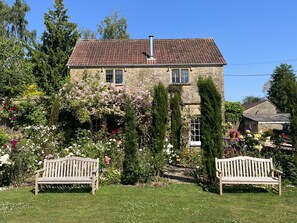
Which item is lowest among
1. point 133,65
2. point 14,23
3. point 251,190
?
point 251,190

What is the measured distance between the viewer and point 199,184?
9117mm

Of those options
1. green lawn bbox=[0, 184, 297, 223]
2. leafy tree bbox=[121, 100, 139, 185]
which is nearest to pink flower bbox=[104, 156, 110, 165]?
leafy tree bbox=[121, 100, 139, 185]

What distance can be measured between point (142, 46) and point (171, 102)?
26.0 feet

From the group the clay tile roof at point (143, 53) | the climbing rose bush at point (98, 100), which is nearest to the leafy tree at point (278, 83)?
the clay tile roof at point (143, 53)

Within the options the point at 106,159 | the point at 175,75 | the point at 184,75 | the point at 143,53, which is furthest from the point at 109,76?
the point at 106,159

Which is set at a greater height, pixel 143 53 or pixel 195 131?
pixel 143 53

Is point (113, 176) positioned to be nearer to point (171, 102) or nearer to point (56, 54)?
point (171, 102)

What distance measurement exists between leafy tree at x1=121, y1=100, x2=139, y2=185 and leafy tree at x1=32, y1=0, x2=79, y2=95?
1936cm

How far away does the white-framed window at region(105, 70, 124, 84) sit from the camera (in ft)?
68.7

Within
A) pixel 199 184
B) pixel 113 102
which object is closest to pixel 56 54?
pixel 113 102

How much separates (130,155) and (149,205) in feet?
8.37

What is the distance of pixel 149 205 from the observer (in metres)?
6.73

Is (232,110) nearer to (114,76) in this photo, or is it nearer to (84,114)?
(114,76)

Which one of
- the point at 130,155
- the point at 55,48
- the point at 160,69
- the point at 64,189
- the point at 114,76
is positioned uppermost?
the point at 55,48
